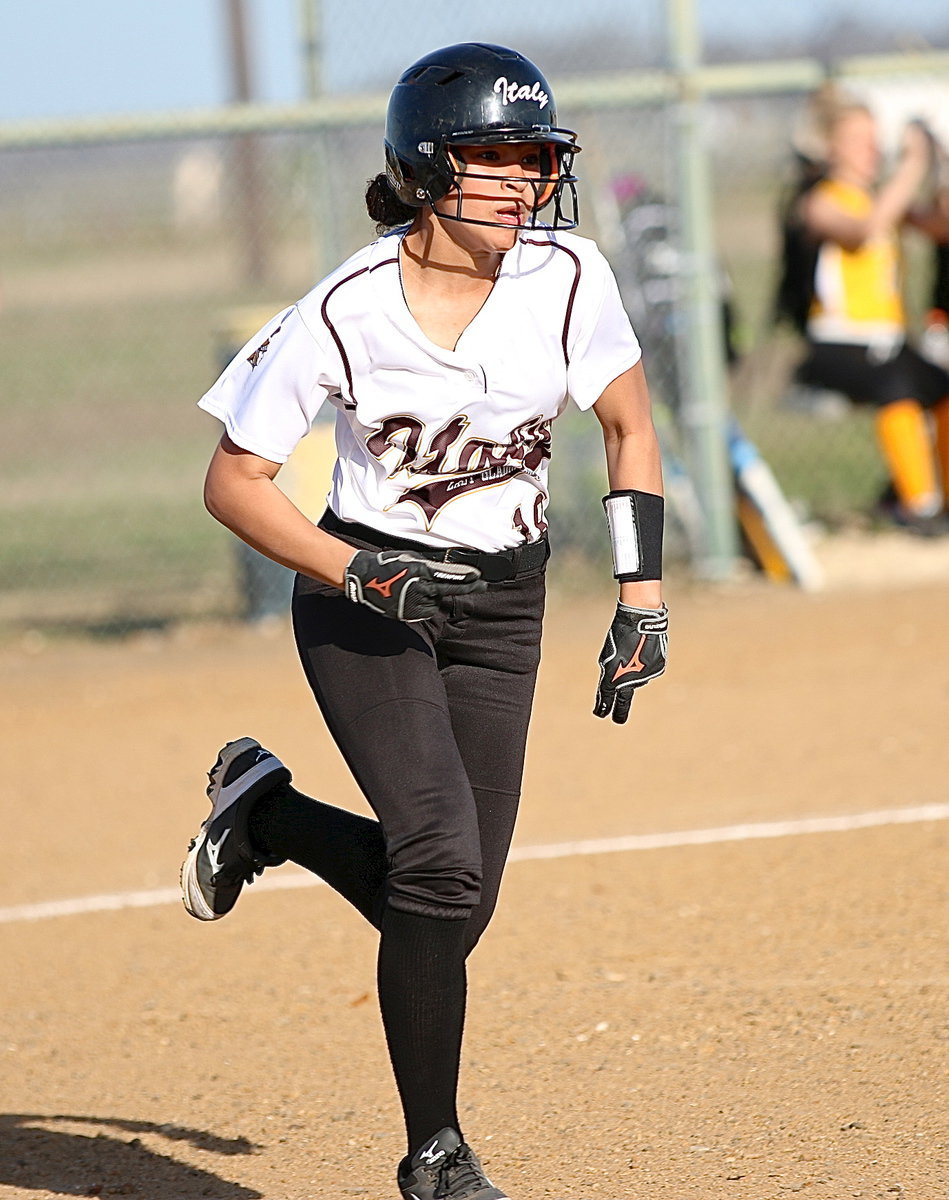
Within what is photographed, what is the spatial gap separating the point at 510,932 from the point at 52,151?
515cm

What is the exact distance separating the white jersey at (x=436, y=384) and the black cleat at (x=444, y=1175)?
1067 mm

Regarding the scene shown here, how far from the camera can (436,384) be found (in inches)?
121

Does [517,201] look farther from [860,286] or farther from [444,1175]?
[860,286]

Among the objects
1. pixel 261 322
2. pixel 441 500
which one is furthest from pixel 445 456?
pixel 261 322

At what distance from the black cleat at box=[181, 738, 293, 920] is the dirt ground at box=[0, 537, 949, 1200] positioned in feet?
1.78

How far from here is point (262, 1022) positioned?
4289mm

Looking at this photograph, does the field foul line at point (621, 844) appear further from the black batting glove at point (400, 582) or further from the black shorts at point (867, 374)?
the black shorts at point (867, 374)

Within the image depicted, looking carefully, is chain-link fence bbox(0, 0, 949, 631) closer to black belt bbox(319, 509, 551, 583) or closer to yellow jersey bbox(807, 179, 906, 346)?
yellow jersey bbox(807, 179, 906, 346)

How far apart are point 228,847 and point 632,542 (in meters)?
1.03

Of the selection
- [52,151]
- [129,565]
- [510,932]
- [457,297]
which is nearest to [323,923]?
[510,932]

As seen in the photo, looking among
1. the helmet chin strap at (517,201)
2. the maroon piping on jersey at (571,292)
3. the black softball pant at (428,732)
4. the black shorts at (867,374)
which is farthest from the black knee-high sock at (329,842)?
the black shorts at (867,374)

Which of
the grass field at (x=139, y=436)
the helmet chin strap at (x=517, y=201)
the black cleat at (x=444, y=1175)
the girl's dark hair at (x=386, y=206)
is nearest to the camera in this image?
the black cleat at (x=444, y=1175)

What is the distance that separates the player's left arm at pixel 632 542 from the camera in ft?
10.5

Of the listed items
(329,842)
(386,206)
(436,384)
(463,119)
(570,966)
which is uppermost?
(463,119)
